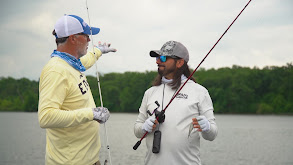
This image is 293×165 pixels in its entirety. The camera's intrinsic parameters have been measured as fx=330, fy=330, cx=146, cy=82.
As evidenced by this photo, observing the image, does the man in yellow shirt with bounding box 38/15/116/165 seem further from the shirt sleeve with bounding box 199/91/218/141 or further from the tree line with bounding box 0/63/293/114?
the tree line with bounding box 0/63/293/114

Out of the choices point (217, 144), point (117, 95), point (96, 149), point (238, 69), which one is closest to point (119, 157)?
point (217, 144)

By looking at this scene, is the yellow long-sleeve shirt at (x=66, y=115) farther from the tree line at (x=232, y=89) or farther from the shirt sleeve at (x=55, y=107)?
the tree line at (x=232, y=89)

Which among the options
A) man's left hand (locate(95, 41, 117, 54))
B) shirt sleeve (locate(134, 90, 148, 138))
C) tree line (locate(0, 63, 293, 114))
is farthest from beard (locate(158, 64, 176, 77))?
tree line (locate(0, 63, 293, 114))

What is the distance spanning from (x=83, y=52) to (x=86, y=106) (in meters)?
0.56

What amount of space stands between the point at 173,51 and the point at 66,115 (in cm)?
137

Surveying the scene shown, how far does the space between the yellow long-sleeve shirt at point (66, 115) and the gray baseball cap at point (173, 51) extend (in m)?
0.88

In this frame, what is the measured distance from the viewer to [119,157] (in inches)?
788

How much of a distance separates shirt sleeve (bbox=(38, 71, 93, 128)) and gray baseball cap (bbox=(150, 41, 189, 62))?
1051mm

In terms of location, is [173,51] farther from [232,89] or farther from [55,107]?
[232,89]

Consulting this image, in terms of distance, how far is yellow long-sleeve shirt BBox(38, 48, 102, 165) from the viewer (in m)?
2.96

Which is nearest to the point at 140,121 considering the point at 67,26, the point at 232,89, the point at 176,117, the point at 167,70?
the point at 176,117

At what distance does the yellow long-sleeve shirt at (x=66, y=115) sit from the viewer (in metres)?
2.96

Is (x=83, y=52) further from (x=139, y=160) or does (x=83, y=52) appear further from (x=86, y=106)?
(x=139, y=160)

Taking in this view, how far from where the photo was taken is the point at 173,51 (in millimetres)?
3631
